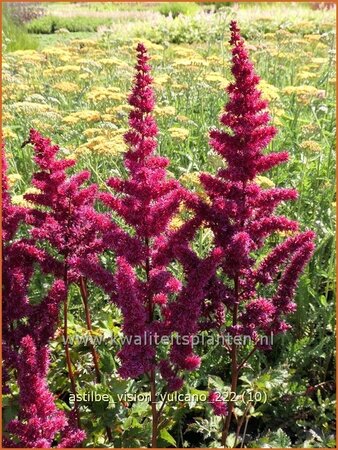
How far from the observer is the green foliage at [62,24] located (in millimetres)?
18609

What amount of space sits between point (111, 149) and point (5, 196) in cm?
155

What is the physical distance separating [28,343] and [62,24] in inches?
710

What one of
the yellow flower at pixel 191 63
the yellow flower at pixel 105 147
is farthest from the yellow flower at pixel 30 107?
the yellow flower at pixel 191 63

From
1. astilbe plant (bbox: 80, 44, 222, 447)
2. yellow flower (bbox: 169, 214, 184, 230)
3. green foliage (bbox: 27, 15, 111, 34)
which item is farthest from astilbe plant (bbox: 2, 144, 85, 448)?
green foliage (bbox: 27, 15, 111, 34)

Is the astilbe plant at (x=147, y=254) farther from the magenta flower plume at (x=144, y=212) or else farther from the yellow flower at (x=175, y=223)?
the yellow flower at (x=175, y=223)

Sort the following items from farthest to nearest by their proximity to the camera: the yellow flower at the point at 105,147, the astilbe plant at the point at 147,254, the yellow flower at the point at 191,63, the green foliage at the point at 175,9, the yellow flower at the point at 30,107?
the green foliage at the point at 175,9
the yellow flower at the point at 191,63
the yellow flower at the point at 30,107
the yellow flower at the point at 105,147
the astilbe plant at the point at 147,254

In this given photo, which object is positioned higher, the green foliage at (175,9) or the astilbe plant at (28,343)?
the green foliage at (175,9)

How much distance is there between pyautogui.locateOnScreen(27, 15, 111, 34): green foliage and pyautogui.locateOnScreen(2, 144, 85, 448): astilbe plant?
16673 millimetres

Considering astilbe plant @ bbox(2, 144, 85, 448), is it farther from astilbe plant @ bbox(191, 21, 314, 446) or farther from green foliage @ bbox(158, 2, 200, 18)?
green foliage @ bbox(158, 2, 200, 18)

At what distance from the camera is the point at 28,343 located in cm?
231

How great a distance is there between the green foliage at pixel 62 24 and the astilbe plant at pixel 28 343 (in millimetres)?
16673

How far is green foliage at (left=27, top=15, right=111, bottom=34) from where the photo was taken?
61.1 feet

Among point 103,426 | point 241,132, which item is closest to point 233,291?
point 241,132

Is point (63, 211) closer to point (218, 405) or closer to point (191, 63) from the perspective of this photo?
point (218, 405)
